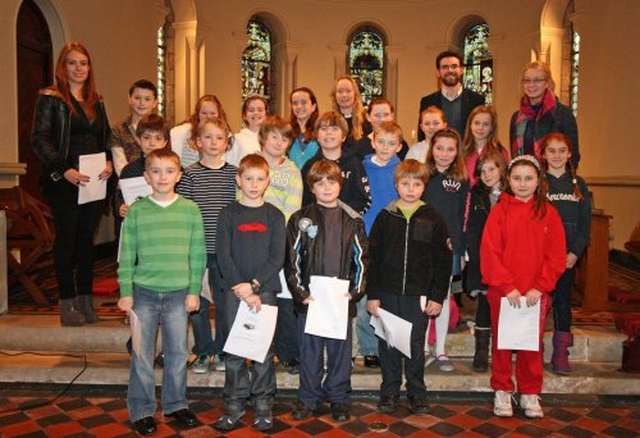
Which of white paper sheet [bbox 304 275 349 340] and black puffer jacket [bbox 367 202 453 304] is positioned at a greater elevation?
black puffer jacket [bbox 367 202 453 304]

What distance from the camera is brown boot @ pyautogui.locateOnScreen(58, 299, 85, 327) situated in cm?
421

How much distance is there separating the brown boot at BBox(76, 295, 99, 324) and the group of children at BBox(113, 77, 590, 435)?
928 mm

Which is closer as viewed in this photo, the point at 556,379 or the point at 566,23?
the point at 556,379

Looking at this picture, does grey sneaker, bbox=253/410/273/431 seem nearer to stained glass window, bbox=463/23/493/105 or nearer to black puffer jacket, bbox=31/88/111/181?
black puffer jacket, bbox=31/88/111/181

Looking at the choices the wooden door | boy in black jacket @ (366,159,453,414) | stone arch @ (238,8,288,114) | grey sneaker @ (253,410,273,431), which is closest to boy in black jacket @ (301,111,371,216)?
boy in black jacket @ (366,159,453,414)

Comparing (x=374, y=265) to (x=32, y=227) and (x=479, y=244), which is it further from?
(x=32, y=227)

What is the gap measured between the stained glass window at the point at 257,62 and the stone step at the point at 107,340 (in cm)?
827

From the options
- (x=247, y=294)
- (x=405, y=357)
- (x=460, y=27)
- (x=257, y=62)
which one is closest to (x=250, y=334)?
(x=247, y=294)

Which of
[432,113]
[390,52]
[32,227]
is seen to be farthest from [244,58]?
[432,113]

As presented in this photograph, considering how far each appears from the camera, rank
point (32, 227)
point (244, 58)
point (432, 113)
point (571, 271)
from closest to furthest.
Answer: point (571, 271)
point (432, 113)
point (32, 227)
point (244, 58)

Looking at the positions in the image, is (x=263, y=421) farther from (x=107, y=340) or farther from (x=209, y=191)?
(x=107, y=340)

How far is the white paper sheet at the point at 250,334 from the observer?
10.5 feet

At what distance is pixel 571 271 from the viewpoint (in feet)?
12.4

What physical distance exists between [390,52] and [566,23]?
132 inches
